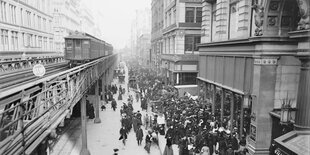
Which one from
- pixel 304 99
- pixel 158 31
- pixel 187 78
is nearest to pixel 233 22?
pixel 304 99

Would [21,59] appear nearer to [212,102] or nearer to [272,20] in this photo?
[212,102]

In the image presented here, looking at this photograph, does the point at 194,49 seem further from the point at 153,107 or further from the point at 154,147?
the point at 154,147

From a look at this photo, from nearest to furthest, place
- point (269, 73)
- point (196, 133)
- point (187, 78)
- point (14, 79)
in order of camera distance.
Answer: point (269, 73), point (14, 79), point (196, 133), point (187, 78)

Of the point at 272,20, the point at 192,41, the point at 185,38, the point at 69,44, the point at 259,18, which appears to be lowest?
the point at 69,44

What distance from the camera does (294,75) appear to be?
12.4 metres

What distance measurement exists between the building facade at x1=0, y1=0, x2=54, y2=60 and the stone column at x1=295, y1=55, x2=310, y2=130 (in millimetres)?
34024

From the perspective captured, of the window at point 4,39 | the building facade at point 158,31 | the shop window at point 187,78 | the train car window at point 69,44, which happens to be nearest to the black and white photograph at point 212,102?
the train car window at point 69,44

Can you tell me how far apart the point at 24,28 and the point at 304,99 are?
41634 mm

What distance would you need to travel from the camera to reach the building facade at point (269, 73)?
9.68 m

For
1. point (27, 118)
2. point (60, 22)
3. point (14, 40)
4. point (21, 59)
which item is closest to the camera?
point (27, 118)

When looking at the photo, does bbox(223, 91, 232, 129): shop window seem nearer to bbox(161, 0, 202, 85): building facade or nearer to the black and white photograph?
the black and white photograph

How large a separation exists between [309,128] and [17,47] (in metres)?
40.0

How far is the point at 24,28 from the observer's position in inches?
1532

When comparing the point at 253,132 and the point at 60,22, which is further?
the point at 60,22
